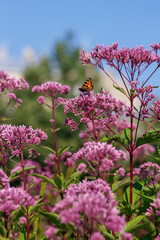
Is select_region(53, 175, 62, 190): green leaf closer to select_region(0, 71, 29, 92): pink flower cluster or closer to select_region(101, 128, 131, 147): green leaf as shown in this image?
select_region(101, 128, 131, 147): green leaf

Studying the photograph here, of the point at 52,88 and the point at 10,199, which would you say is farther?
the point at 52,88

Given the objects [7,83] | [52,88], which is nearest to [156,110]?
[52,88]

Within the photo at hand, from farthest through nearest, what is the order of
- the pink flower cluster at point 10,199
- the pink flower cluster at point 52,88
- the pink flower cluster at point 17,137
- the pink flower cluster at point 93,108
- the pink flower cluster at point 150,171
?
the pink flower cluster at point 52,88 < the pink flower cluster at point 150,171 < the pink flower cluster at point 93,108 < the pink flower cluster at point 17,137 < the pink flower cluster at point 10,199

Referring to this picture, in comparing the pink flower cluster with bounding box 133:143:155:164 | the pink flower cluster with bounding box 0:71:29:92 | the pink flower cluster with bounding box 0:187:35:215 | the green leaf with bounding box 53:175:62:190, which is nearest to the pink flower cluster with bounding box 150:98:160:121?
the green leaf with bounding box 53:175:62:190

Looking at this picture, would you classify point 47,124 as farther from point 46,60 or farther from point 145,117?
point 145,117

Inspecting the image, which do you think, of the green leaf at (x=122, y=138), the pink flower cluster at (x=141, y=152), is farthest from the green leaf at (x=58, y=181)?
the pink flower cluster at (x=141, y=152)

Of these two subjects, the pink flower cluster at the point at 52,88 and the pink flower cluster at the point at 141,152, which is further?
the pink flower cluster at the point at 141,152

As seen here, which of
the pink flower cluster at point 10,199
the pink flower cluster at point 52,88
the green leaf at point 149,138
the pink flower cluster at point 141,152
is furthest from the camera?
the pink flower cluster at point 141,152

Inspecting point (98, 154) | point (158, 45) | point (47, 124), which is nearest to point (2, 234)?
point (98, 154)

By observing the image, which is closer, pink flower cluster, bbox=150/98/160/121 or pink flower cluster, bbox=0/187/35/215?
pink flower cluster, bbox=0/187/35/215

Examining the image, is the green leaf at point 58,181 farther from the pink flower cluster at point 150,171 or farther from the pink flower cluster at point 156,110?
the pink flower cluster at point 156,110

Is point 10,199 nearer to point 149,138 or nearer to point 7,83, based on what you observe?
point 149,138
